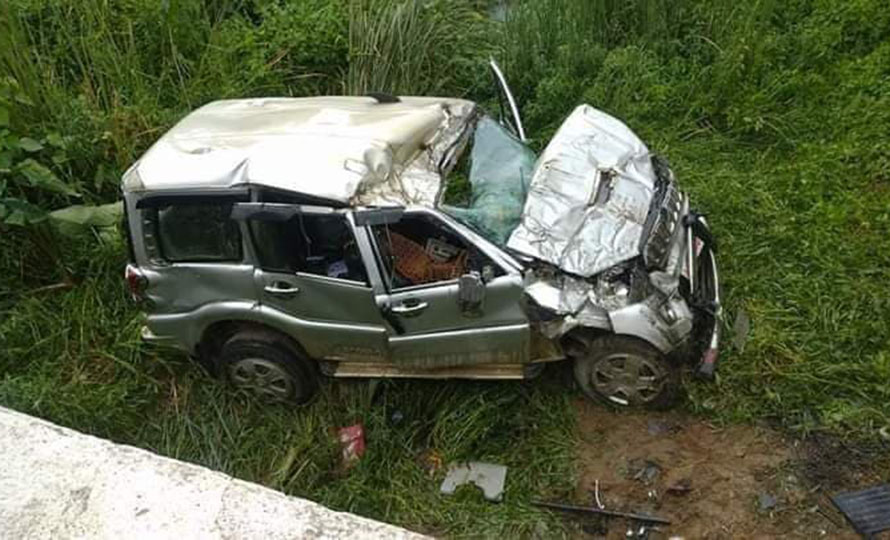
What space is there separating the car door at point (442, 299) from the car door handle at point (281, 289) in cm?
56

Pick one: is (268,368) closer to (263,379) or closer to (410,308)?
(263,379)

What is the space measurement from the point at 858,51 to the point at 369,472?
5.65 m

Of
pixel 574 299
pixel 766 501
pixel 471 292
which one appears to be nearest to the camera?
pixel 766 501

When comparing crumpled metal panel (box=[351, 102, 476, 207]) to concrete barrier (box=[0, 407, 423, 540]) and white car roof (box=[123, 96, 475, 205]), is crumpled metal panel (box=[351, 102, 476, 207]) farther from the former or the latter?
concrete barrier (box=[0, 407, 423, 540])

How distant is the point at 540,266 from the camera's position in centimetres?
489

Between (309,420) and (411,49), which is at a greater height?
(411,49)

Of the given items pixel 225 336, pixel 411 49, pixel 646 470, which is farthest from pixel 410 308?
pixel 411 49

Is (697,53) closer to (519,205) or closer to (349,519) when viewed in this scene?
(519,205)

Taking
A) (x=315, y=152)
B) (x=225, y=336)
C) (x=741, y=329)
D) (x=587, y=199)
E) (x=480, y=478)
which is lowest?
(x=480, y=478)

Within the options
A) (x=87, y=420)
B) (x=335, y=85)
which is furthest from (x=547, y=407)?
(x=335, y=85)

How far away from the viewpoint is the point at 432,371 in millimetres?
5285

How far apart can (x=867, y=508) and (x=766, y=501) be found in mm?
502

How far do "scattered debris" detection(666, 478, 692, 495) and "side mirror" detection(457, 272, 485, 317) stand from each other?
58.3 inches

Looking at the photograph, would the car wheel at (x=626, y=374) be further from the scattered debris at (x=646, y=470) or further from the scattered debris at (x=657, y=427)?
the scattered debris at (x=646, y=470)
